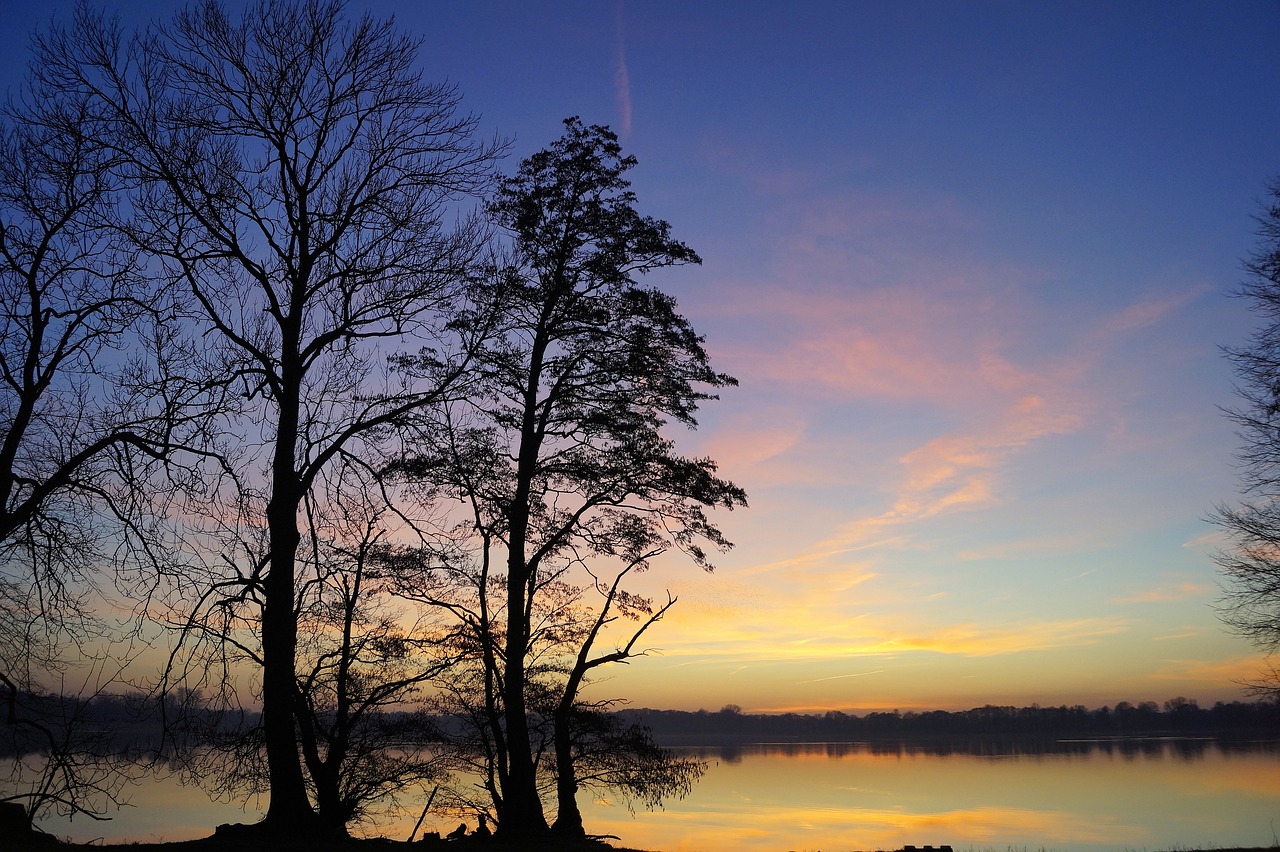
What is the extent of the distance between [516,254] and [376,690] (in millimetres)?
8818

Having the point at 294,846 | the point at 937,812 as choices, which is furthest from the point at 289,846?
the point at 937,812

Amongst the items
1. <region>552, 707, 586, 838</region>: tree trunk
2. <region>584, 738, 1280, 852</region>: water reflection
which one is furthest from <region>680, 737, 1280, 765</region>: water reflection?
<region>552, 707, 586, 838</region>: tree trunk

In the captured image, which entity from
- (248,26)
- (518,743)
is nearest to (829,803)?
(518,743)

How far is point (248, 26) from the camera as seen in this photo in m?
13.6

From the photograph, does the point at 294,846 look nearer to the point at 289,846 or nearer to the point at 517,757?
the point at 289,846

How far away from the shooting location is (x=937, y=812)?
2291 inches

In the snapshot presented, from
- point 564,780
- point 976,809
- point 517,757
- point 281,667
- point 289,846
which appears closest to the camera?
point 289,846

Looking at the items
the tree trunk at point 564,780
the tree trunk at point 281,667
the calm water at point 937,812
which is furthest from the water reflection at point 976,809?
the tree trunk at point 281,667

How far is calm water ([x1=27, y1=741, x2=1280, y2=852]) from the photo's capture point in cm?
4056

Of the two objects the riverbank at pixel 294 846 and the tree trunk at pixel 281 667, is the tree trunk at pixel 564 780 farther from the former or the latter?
the tree trunk at pixel 281 667

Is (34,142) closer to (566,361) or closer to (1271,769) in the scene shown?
(566,361)

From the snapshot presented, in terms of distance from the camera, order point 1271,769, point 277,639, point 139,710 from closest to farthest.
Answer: point 139,710 → point 277,639 → point 1271,769

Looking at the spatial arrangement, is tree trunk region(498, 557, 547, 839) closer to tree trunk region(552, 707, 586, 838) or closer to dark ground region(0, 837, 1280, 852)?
tree trunk region(552, 707, 586, 838)

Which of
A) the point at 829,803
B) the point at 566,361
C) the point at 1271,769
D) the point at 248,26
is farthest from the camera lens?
the point at 1271,769
